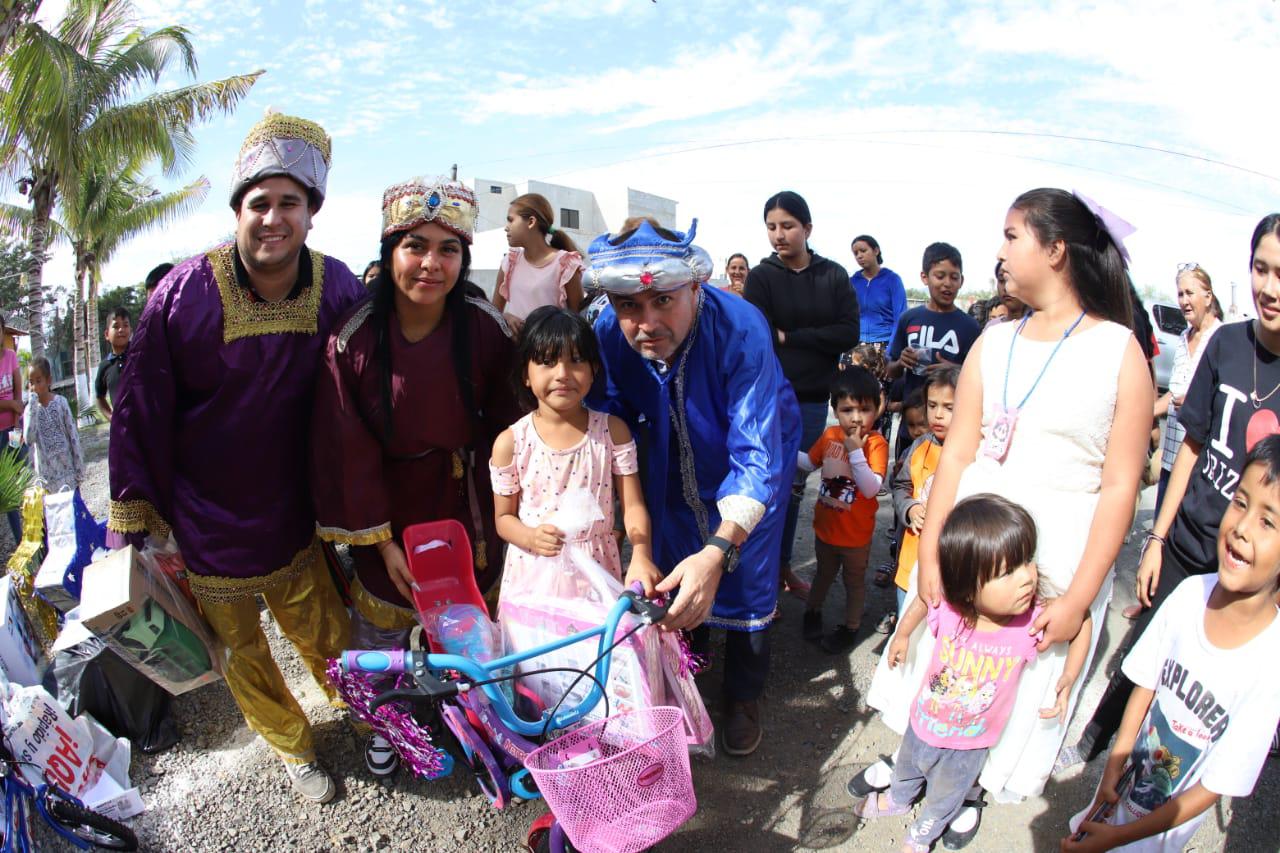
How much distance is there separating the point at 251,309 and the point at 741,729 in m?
2.30

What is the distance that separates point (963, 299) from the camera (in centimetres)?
2434

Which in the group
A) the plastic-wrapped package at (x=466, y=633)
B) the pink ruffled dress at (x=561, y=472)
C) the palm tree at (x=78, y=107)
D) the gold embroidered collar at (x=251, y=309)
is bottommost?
the plastic-wrapped package at (x=466, y=633)

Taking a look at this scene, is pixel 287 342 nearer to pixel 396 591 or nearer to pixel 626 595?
pixel 396 591

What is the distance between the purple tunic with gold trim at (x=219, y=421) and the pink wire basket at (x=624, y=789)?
1.39m

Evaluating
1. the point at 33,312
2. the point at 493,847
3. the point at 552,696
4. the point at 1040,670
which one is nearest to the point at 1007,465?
the point at 1040,670

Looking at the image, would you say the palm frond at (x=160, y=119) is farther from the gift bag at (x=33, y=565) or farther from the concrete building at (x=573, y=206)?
the concrete building at (x=573, y=206)

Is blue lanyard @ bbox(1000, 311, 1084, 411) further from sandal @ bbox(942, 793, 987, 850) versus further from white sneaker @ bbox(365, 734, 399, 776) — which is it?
white sneaker @ bbox(365, 734, 399, 776)

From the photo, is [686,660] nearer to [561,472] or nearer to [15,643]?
[561,472]

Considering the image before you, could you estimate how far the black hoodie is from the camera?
4.14 meters

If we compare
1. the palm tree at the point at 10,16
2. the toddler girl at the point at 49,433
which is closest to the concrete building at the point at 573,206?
the palm tree at the point at 10,16

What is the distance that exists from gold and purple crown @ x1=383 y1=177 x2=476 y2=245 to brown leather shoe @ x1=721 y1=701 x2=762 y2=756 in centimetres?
204

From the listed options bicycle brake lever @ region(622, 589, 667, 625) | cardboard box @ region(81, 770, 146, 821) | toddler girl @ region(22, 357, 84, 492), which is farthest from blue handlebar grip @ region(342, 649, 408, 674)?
toddler girl @ region(22, 357, 84, 492)

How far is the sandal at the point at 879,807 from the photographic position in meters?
2.44

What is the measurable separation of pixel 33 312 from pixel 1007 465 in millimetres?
16278
